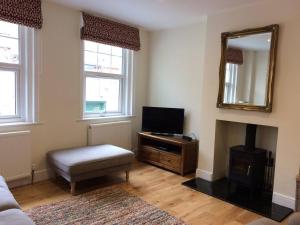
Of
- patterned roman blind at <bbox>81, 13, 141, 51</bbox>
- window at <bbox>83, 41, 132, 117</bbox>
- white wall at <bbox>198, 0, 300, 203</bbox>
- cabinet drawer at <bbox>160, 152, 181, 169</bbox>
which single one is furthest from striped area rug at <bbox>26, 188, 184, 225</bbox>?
patterned roman blind at <bbox>81, 13, 141, 51</bbox>

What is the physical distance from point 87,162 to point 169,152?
54.4 inches

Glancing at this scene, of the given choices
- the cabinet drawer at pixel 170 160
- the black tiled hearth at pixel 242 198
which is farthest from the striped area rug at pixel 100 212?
the cabinet drawer at pixel 170 160

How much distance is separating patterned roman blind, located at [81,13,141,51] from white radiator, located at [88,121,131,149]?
1.25 metres

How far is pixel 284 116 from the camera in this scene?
2781 millimetres

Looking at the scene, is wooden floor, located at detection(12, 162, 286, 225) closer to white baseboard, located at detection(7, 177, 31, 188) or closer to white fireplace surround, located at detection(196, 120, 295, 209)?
white baseboard, located at detection(7, 177, 31, 188)

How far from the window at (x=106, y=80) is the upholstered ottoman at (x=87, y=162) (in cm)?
79

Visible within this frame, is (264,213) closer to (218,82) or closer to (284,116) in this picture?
(284,116)

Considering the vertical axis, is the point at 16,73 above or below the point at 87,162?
above

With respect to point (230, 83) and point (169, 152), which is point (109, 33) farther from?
point (169, 152)

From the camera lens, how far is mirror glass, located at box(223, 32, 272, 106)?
2.93 meters

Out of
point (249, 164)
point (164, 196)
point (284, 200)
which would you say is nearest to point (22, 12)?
point (164, 196)

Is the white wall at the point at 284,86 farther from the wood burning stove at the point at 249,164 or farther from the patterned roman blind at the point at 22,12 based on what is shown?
the patterned roman blind at the point at 22,12

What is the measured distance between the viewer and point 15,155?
2973 mm

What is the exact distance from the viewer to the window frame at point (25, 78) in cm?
309
